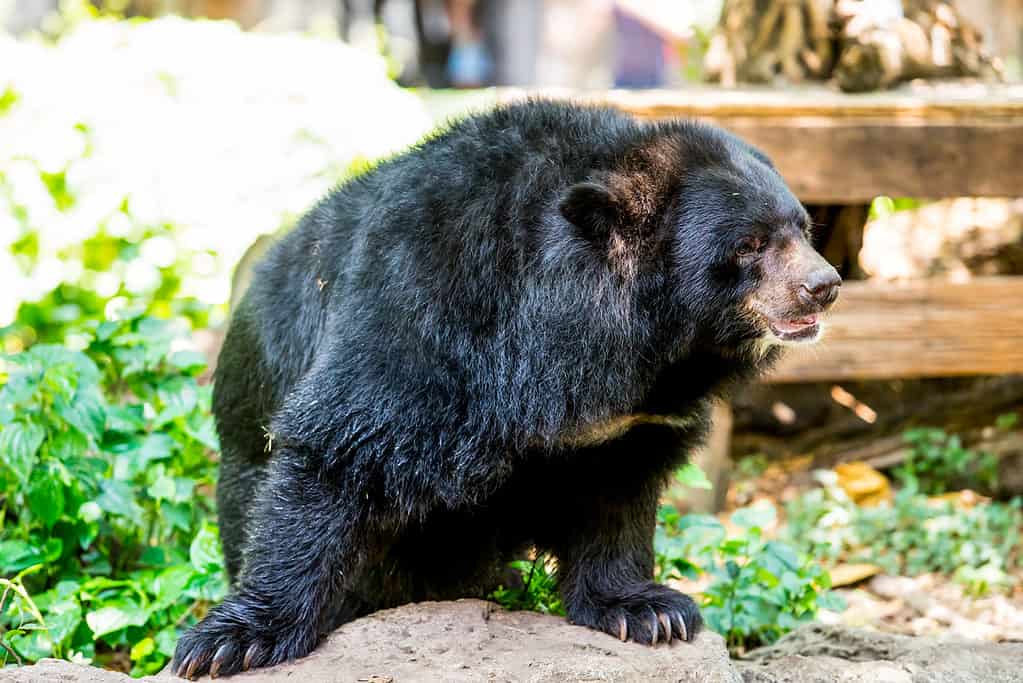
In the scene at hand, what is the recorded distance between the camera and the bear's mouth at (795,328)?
3.36m

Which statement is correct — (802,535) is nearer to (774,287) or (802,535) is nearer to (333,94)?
(774,287)

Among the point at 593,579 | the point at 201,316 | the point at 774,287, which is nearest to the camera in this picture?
the point at 774,287

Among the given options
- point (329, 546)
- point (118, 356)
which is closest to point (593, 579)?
point (329, 546)

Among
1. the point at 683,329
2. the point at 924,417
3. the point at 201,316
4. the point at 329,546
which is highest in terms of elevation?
the point at 683,329

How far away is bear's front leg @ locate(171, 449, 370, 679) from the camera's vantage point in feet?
11.0

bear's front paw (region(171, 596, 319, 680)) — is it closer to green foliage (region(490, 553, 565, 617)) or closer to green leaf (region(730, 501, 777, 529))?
green foliage (region(490, 553, 565, 617))

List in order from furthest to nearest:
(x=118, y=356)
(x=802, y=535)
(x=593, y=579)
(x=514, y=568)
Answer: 1. (x=802, y=535)
2. (x=118, y=356)
3. (x=514, y=568)
4. (x=593, y=579)

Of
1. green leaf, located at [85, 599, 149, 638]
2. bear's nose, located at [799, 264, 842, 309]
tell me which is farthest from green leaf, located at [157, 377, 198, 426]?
bear's nose, located at [799, 264, 842, 309]

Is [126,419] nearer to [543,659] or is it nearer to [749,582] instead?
[543,659]

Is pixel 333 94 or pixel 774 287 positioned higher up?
pixel 774 287

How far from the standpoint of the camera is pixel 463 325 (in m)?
3.36

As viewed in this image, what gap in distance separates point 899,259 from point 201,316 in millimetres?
3885

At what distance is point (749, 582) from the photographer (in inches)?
170

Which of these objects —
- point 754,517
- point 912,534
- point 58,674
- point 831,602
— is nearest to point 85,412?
point 58,674
